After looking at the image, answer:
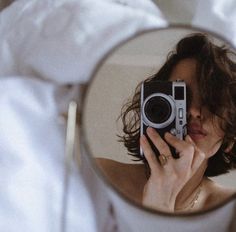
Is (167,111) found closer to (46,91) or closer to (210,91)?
(210,91)

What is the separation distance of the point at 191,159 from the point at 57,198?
138 millimetres

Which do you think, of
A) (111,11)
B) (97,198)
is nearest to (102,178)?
(97,198)

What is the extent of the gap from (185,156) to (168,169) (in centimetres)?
2

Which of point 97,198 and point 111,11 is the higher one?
point 111,11

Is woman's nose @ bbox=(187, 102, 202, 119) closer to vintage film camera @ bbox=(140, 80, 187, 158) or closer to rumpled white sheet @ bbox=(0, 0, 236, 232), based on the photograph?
vintage film camera @ bbox=(140, 80, 187, 158)

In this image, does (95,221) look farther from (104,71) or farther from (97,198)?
(104,71)

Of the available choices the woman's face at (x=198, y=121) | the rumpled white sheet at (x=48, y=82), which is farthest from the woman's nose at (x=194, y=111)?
the rumpled white sheet at (x=48, y=82)

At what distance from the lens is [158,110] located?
0.47 metres

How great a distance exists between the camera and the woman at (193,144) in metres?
0.46

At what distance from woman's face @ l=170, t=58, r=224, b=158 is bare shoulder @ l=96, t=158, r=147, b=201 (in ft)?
0.18

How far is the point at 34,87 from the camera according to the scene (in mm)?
549

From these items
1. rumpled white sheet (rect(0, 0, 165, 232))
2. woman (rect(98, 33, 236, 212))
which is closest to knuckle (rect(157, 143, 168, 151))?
woman (rect(98, 33, 236, 212))

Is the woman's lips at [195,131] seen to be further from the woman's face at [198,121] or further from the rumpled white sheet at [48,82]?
the rumpled white sheet at [48,82]

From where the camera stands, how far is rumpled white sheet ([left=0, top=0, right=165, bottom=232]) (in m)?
0.50
